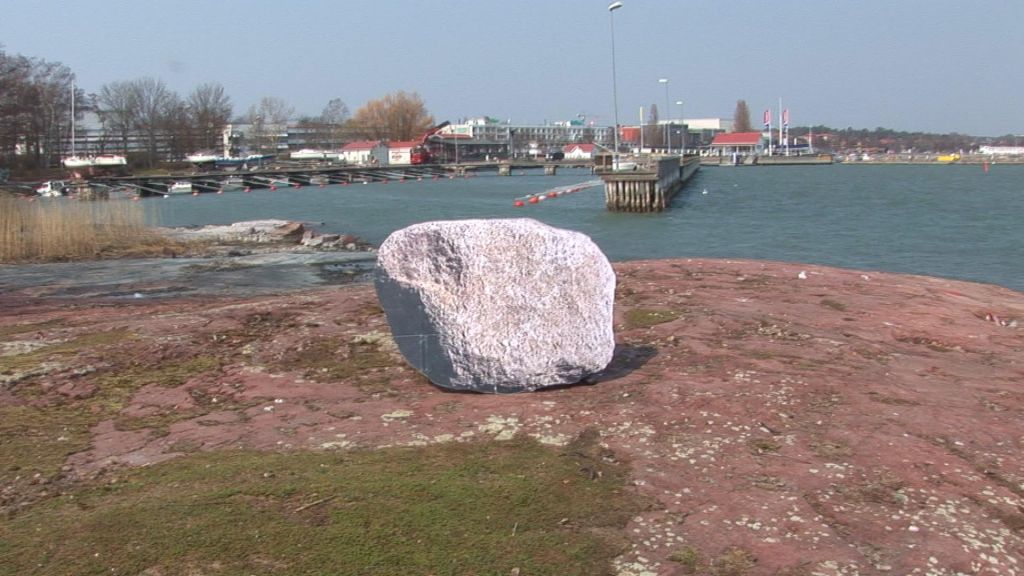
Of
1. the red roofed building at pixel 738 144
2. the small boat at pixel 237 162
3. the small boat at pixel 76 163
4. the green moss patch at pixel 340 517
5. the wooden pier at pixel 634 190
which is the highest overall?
the red roofed building at pixel 738 144

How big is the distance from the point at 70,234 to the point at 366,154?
10771 centimetres

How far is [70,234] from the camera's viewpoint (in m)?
23.2

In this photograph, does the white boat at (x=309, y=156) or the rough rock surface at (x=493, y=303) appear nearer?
the rough rock surface at (x=493, y=303)

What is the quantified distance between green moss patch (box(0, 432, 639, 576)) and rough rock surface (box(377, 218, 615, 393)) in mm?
1370

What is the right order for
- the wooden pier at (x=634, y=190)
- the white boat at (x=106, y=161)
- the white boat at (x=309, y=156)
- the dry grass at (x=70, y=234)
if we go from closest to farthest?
the dry grass at (x=70, y=234) → the wooden pier at (x=634, y=190) → the white boat at (x=106, y=161) → the white boat at (x=309, y=156)

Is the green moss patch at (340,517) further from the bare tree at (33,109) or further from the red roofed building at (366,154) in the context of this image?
the red roofed building at (366,154)

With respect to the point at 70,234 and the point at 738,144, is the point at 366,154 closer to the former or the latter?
the point at 738,144

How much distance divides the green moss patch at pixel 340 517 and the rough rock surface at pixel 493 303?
137 centimetres

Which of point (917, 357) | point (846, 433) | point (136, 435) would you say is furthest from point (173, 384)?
point (917, 357)

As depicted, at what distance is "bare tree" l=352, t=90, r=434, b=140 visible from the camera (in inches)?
6033

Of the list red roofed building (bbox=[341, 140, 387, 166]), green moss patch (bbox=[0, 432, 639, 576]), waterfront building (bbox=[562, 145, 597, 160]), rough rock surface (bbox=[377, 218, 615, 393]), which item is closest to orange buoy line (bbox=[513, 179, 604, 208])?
rough rock surface (bbox=[377, 218, 615, 393])

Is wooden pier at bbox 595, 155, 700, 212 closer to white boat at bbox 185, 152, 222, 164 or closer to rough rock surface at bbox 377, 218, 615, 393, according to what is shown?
rough rock surface at bbox 377, 218, 615, 393

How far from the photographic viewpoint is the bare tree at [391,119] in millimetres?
153250

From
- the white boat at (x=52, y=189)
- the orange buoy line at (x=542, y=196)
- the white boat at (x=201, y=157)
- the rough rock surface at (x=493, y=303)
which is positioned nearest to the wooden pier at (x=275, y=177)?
the white boat at (x=52, y=189)
